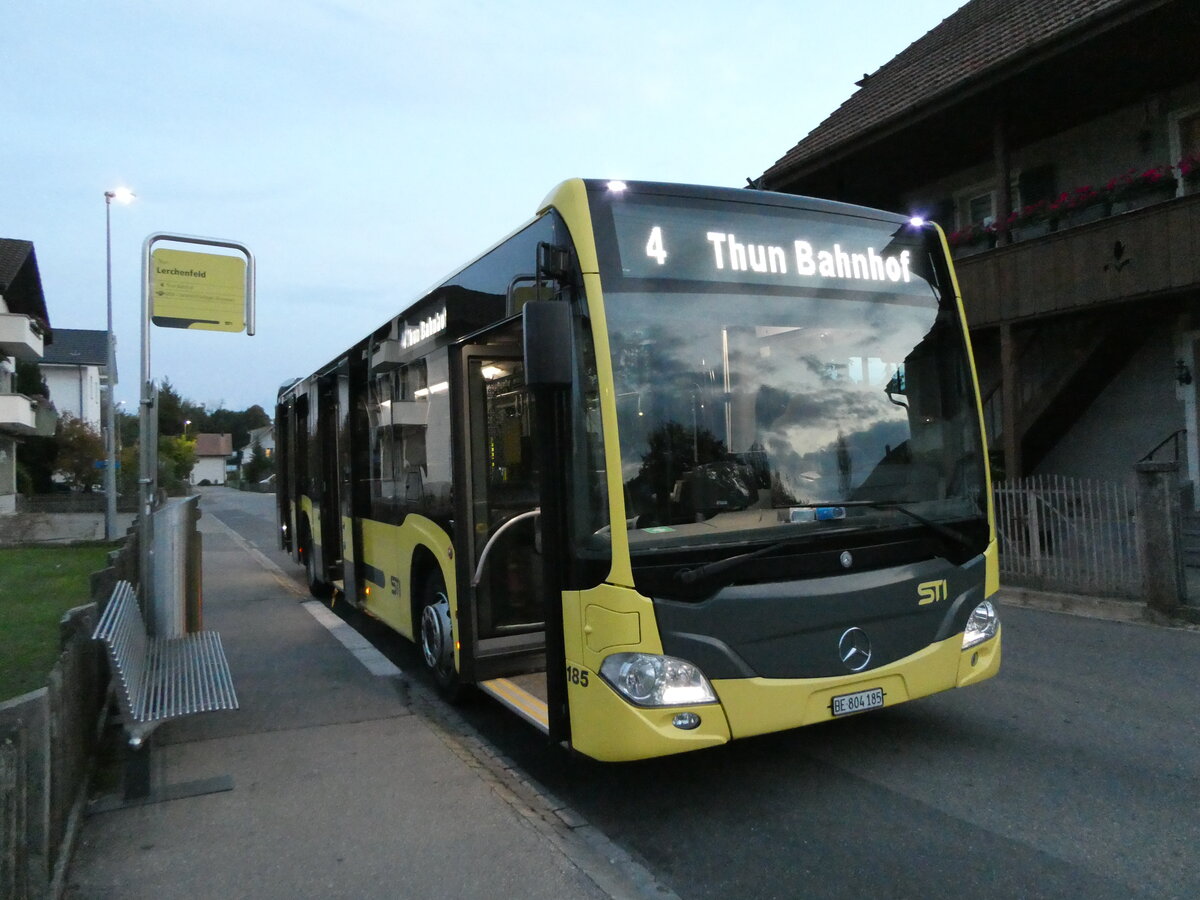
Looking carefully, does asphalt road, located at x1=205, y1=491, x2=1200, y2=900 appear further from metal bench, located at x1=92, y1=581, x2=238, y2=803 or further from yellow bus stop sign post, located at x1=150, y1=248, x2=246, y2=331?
yellow bus stop sign post, located at x1=150, y1=248, x2=246, y2=331

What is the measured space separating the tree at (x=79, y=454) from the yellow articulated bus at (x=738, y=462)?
133ft

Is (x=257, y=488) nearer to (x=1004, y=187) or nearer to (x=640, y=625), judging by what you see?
(x=1004, y=187)

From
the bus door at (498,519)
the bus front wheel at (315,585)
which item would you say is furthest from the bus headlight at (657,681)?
the bus front wheel at (315,585)

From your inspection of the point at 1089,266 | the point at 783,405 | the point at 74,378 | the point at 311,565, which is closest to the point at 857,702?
the point at 783,405

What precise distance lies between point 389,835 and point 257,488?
73.3 m

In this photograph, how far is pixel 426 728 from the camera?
5508 mm

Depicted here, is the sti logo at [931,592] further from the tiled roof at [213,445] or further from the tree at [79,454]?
the tiled roof at [213,445]

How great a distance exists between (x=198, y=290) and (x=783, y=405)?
13.3 feet

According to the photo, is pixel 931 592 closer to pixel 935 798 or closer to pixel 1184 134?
pixel 935 798

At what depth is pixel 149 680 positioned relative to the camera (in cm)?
493

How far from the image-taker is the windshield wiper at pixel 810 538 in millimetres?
3830

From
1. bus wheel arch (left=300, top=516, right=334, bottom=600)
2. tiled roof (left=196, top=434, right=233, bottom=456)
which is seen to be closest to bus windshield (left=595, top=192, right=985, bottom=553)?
bus wheel arch (left=300, top=516, right=334, bottom=600)

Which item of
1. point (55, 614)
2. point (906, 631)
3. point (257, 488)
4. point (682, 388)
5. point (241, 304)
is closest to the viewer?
point (682, 388)

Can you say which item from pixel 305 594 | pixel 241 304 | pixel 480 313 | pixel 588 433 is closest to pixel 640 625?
pixel 588 433
